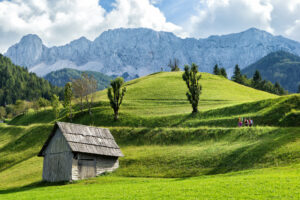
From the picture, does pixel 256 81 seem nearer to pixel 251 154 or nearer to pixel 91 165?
pixel 251 154

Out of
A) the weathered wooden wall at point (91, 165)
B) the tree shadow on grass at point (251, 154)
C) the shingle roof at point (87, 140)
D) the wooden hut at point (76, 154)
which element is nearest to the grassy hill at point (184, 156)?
the tree shadow on grass at point (251, 154)

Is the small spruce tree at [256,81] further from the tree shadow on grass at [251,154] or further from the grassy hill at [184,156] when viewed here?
the tree shadow on grass at [251,154]

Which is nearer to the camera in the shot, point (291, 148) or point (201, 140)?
point (291, 148)

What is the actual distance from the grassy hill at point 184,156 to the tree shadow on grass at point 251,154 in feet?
0.38

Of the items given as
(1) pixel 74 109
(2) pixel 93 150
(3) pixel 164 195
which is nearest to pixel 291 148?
(3) pixel 164 195

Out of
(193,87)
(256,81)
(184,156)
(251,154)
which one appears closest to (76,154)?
(184,156)

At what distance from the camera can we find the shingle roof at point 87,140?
42.7m

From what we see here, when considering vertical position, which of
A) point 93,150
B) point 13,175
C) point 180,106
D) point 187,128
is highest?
point 180,106

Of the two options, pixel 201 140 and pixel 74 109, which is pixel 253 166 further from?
pixel 74 109

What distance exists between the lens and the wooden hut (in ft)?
137

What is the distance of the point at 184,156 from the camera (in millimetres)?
42562

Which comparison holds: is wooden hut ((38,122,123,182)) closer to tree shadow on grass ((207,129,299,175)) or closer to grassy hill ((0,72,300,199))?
grassy hill ((0,72,300,199))

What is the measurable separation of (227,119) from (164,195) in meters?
37.6

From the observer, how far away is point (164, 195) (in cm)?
2316
